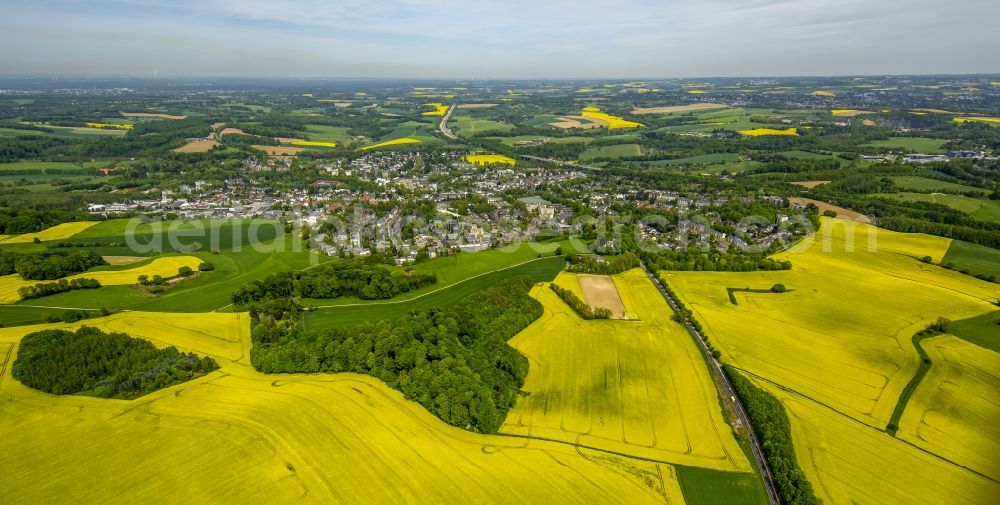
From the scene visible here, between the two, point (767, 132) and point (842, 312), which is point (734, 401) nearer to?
point (842, 312)

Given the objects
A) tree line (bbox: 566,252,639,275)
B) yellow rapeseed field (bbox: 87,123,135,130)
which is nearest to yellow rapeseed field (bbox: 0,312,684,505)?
tree line (bbox: 566,252,639,275)

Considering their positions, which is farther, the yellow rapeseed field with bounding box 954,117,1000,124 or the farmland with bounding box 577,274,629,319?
the yellow rapeseed field with bounding box 954,117,1000,124

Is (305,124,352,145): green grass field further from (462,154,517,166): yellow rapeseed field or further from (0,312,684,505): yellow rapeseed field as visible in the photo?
(0,312,684,505): yellow rapeseed field

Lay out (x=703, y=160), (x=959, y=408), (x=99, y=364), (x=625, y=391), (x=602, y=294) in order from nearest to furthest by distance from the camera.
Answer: (x=959, y=408) → (x=99, y=364) → (x=625, y=391) → (x=602, y=294) → (x=703, y=160)

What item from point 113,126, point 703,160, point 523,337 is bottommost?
point 523,337

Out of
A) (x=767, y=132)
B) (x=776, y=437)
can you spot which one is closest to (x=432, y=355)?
(x=776, y=437)

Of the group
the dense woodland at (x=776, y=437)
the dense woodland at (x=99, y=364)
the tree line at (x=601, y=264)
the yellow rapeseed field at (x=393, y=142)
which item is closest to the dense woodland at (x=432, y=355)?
the dense woodland at (x=99, y=364)

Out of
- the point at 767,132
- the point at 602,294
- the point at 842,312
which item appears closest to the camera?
the point at 842,312
